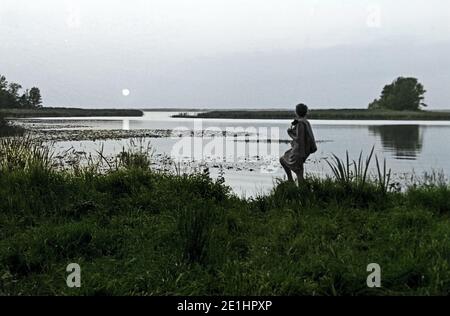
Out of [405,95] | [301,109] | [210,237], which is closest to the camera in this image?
[210,237]

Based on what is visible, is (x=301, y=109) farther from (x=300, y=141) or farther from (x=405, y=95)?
(x=405, y=95)

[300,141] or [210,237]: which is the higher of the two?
[300,141]

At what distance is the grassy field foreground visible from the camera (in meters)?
3.66

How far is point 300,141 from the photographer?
720 cm

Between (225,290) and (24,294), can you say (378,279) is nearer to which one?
(225,290)

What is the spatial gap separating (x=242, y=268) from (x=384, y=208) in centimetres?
317

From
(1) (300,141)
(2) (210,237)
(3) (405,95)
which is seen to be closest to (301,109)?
(1) (300,141)

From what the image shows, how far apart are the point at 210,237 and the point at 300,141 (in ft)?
10.9

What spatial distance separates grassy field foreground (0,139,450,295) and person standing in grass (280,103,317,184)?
1.76ft

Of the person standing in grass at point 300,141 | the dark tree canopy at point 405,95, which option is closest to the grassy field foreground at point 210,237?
the person standing in grass at point 300,141

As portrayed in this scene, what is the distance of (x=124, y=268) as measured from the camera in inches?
159
